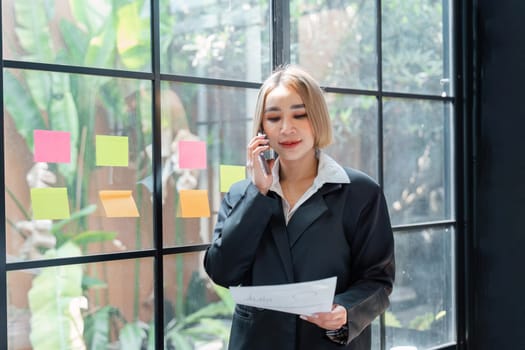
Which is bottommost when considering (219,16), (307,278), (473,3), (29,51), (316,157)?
(307,278)

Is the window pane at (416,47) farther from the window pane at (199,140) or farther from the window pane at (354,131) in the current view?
the window pane at (199,140)

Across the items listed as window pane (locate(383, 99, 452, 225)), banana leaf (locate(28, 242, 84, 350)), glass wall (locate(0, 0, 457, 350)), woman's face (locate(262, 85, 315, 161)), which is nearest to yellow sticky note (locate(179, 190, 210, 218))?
glass wall (locate(0, 0, 457, 350))

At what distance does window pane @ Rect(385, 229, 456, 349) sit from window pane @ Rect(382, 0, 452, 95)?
68 centimetres

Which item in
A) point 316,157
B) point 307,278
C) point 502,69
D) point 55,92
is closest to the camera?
point 307,278

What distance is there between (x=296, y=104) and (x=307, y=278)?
0.43 metres

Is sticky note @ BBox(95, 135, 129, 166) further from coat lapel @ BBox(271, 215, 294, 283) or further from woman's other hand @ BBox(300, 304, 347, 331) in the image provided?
woman's other hand @ BBox(300, 304, 347, 331)

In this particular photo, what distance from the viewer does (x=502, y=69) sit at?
3039 mm

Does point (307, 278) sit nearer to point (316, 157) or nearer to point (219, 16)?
point (316, 157)

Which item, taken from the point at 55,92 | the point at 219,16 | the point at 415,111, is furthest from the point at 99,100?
the point at 415,111

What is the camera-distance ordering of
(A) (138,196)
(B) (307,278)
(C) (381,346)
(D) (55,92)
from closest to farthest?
(B) (307,278), (D) (55,92), (A) (138,196), (C) (381,346)

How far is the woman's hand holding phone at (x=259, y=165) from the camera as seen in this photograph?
5.42 ft

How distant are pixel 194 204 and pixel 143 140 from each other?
0.94 feet

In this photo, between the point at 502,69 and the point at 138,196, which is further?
the point at 502,69

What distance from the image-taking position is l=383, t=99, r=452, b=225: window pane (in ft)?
9.64
